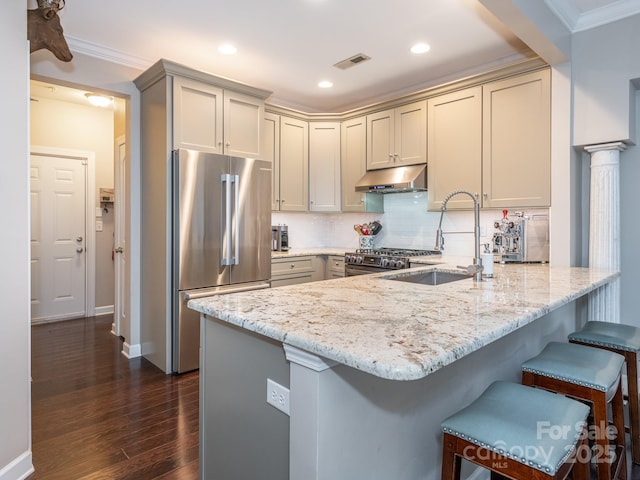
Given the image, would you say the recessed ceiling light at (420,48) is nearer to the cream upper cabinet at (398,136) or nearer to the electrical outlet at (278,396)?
the cream upper cabinet at (398,136)

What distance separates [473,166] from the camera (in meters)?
3.40

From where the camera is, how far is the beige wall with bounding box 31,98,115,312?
15.5 feet

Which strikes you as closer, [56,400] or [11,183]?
[11,183]

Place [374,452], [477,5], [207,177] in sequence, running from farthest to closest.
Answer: [207,177]
[477,5]
[374,452]

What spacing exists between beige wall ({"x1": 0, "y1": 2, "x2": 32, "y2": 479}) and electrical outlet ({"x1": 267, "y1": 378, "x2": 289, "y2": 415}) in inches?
54.7

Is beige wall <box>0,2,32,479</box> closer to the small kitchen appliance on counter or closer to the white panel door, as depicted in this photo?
the small kitchen appliance on counter

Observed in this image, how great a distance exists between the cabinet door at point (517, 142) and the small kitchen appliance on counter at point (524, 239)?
0.26m

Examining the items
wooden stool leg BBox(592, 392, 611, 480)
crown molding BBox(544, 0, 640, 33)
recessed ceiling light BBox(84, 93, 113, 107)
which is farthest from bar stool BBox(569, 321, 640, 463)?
recessed ceiling light BBox(84, 93, 113, 107)

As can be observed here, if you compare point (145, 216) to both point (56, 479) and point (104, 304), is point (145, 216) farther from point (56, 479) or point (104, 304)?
point (104, 304)

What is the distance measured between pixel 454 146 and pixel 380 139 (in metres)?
0.88

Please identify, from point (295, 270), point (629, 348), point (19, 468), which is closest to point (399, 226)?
point (295, 270)

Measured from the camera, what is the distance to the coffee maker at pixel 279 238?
14.9 ft

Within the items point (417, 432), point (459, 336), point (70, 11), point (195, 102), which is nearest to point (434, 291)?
point (417, 432)

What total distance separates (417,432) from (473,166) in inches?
103
